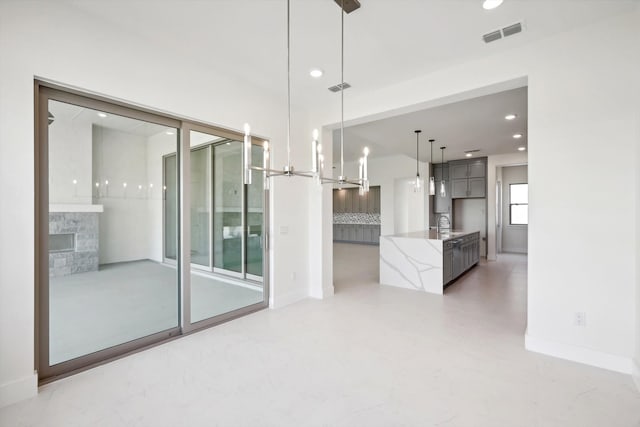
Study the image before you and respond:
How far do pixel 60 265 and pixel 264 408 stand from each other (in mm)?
2052

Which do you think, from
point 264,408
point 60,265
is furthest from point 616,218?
point 60,265

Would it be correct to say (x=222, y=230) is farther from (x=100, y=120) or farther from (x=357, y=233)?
(x=357, y=233)

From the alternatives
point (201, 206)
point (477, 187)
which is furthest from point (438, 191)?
point (201, 206)

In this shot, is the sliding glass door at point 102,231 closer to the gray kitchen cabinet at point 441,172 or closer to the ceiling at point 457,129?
the ceiling at point 457,129

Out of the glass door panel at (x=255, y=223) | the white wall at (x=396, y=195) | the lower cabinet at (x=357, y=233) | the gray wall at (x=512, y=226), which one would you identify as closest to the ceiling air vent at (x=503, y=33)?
the glass door panel at (x=255, y=223)

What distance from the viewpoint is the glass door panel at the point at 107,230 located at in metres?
2.46

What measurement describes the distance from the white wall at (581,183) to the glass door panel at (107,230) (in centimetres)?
366

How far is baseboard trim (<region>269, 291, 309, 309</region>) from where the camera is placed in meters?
4.12

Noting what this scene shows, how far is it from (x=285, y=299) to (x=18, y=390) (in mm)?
2705

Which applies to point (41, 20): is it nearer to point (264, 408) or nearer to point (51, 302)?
point (51, 302)

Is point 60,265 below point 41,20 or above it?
below

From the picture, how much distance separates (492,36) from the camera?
8.95 feet

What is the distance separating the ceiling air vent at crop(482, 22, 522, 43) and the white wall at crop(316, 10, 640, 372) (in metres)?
0.31

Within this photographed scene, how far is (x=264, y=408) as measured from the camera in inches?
79.8
